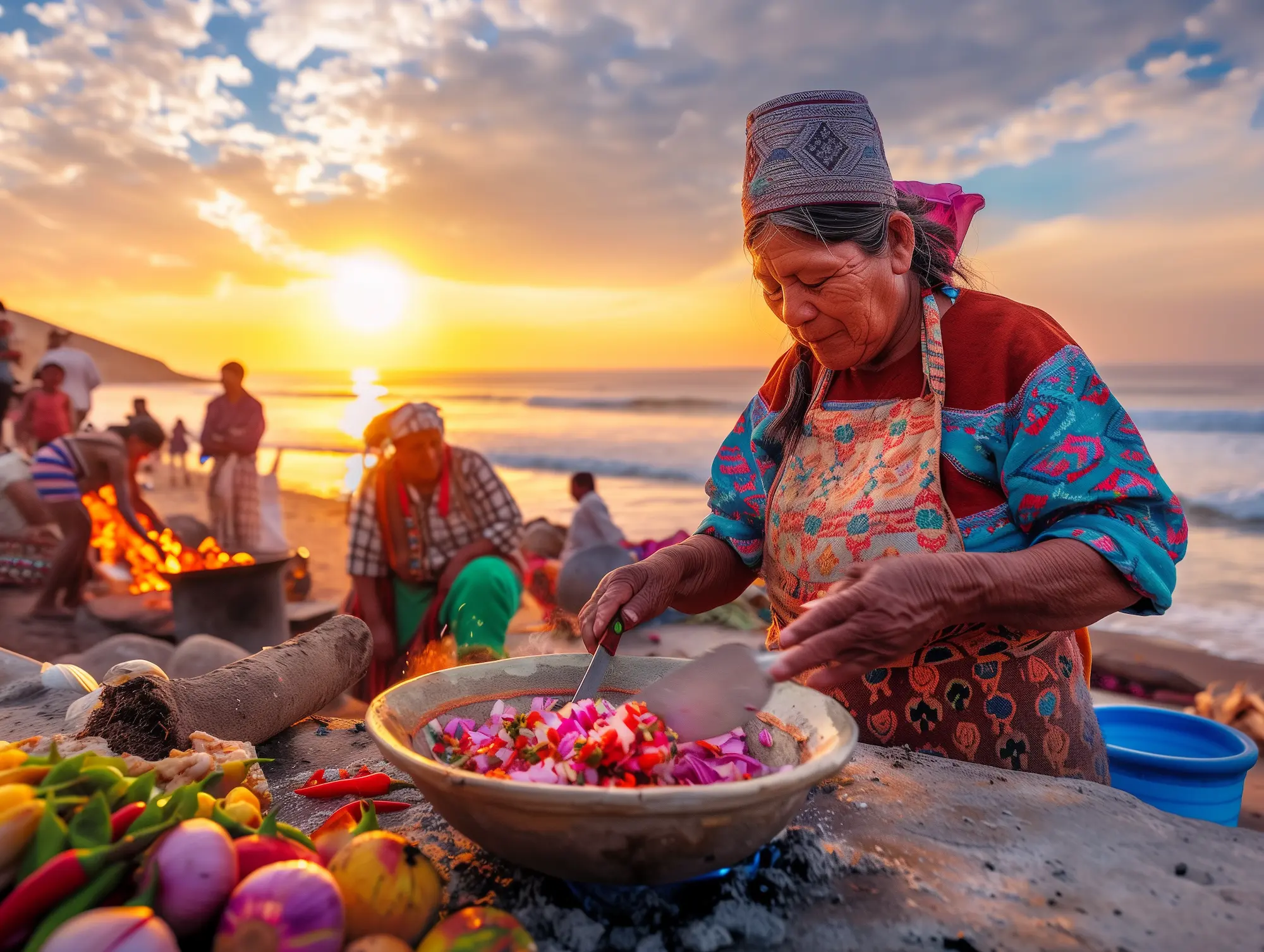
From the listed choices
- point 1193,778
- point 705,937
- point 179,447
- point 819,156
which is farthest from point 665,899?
point 179,447

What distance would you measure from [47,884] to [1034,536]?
1.78m

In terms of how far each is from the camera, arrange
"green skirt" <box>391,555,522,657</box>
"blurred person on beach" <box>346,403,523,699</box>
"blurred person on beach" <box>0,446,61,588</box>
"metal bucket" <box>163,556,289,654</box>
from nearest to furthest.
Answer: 1. "green skirt" <box>391,555,522,657</box>
2. "blurred person on beach" <box>346,403,523,699</box>
3. "metal bucket" <box>163,556,289,654</box>
4. "blurred person on beach" <box>0,446,61,588</box>

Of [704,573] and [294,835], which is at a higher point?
[704,573]

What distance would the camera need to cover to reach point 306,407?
44.2m

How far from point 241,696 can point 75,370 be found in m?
12.2

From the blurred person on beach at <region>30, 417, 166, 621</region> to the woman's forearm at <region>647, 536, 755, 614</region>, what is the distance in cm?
670

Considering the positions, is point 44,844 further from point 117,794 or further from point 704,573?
point 704,573

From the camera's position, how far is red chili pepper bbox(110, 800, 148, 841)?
43.0 inches

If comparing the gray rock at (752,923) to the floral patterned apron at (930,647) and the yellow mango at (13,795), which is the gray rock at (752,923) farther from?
the yellow mango at (13,795)

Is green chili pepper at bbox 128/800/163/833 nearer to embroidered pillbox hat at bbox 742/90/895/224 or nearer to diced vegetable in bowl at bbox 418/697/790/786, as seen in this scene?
diced vegetable in bowl at bbox 418/697/790/786

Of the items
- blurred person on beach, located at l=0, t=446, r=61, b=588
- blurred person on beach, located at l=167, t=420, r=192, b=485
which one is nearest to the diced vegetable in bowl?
blurred person on beach, located at l=0, t=446, r=61, b=588

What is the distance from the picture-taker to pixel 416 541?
4848 mm

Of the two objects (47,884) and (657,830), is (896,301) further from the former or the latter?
(47,884)

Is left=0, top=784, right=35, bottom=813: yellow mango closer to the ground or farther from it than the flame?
farther from it
